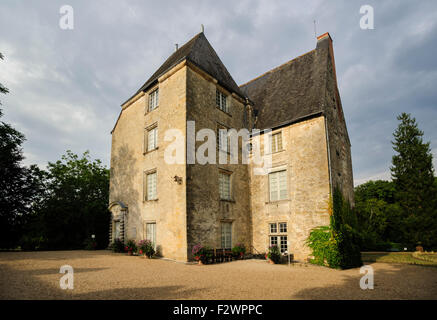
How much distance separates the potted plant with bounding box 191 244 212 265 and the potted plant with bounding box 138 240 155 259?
244 cm

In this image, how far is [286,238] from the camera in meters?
13.3

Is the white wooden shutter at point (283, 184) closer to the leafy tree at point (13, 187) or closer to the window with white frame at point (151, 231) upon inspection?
the window with white frame at point (151, 231)

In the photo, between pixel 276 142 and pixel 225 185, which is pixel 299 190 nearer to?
pixel 276 142

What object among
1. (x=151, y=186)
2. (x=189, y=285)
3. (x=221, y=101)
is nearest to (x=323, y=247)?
(x=189, y=285)

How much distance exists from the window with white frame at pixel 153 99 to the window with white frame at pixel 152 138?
1430 mm

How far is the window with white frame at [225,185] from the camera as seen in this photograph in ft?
45.5

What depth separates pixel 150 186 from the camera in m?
14.0

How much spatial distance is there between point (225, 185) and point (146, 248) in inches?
211

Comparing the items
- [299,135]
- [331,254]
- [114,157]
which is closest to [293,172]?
[299,135]

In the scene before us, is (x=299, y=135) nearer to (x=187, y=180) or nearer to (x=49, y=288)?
(x=187, y=180)

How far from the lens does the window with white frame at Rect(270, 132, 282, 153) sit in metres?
14.6

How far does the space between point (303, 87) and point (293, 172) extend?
5883mm

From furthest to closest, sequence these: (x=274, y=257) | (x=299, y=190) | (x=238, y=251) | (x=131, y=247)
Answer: (x=131, y=247), (x=299, y=190), (x=238, y=251), (x=274, y=257)

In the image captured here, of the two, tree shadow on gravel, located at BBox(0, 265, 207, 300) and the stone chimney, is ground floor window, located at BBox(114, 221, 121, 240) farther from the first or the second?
the stone chimney
